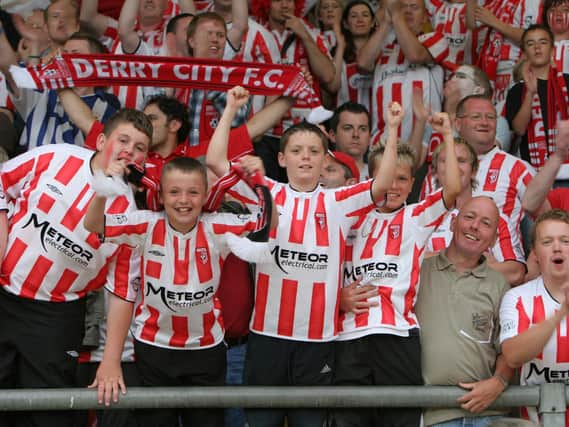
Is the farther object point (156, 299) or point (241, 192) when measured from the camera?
point (241, 192)

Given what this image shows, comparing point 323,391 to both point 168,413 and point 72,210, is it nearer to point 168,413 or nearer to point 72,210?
point 168,413

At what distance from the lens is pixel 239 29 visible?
736 cm

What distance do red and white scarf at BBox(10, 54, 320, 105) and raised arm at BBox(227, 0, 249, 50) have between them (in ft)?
4.44

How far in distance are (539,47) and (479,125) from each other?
Result: 1026mm

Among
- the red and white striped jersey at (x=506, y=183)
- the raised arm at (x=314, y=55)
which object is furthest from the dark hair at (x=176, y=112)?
the raised arm at (x=314, y=55)

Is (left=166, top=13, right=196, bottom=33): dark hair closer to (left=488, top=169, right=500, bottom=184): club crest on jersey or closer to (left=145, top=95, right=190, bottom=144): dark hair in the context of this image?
(left=145, top=95, right=190, bottom=144): dark hair

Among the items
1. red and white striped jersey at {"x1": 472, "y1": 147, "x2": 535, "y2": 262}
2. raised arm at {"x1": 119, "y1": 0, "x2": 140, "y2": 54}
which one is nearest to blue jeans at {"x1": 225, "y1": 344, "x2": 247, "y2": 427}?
red and white striped jersey at {"x1": 472, "y1": 147, "x2": 535, "y2": 262}

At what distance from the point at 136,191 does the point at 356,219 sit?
3.53ft

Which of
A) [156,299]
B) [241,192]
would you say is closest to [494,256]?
[241,192]

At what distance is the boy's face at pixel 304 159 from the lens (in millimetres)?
5172

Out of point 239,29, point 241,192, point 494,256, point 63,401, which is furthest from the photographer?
point 239,29

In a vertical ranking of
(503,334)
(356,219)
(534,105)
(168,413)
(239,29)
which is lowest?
(168,413)

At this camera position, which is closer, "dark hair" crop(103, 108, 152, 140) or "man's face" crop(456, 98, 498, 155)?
"dark hair" crop(103, 108, 152, 140)

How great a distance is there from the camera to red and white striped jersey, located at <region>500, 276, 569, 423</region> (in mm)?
4914
